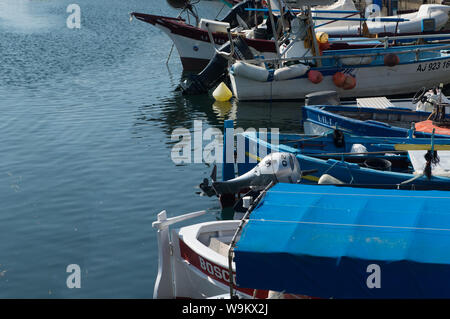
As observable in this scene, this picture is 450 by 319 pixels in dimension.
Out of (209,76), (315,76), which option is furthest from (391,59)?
(209,76)

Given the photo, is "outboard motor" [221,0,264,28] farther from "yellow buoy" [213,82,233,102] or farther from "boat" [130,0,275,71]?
"yellow buoy" [213,82,233,102]

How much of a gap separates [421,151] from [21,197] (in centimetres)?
1036

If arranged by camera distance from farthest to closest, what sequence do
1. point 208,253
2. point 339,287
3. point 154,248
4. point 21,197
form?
point 21,197
point 154,248
point 208,253
point 339,287

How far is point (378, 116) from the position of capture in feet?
61.9

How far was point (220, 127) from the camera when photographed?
920 inches

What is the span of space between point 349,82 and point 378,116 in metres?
6.14

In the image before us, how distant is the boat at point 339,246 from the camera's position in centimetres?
748

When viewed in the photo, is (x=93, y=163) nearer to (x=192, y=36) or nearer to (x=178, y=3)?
(x=192, y=36)

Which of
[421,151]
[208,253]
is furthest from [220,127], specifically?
[208,253]

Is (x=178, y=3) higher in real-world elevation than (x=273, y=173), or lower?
higher

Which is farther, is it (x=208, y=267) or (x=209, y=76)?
(x=209, y=76)

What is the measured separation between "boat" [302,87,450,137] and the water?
12.0 feet
